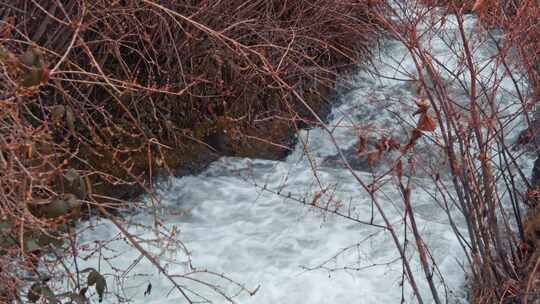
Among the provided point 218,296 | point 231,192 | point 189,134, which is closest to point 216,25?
point 189,134

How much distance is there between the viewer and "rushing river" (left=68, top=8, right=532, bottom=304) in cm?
Result: 412

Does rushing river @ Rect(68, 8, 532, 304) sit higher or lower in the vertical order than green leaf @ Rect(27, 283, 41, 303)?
higher

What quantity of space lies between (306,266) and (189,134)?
1701 mm

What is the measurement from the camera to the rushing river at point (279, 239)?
4.12 metres

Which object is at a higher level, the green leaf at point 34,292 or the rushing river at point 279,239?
the rushing river at point 279,239

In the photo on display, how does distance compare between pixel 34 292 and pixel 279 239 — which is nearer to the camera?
pixel 34 292

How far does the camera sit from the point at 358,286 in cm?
421

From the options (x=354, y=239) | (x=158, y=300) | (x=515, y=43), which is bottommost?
(x=158, y=300)

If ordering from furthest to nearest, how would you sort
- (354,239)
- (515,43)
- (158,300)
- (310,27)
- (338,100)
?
(338,100), (310,27), (354,239), (158,300), (515,43)

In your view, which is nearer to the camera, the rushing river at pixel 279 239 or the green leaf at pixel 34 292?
the green leaf at pixel 34 292

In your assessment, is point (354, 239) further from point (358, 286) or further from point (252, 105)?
point (252, 105)

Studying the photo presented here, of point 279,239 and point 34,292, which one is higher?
point 279,239

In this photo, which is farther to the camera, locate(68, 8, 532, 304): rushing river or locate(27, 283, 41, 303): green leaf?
locate(68, 8, 532, 304): rushing river

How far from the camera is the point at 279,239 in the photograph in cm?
477
